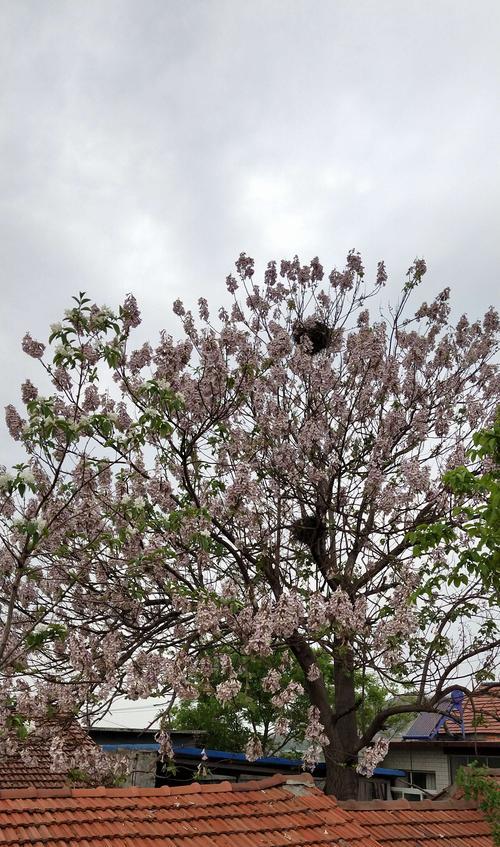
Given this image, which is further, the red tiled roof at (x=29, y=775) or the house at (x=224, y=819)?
the red tiled roof at (x=29, y=775)

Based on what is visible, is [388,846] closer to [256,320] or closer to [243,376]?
[243,376]

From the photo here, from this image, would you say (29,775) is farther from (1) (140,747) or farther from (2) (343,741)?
(2) (343,741)

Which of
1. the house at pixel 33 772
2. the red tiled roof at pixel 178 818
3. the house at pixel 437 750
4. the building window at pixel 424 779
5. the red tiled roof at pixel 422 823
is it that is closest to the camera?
the red tiled roof at pixel 178 818

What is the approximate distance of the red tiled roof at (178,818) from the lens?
462 cm

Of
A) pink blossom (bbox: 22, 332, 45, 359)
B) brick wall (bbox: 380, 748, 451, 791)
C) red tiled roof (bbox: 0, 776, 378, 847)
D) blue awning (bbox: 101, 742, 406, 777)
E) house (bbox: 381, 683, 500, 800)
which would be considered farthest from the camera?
brick wall (bbox: 380, 748, 451, 791)

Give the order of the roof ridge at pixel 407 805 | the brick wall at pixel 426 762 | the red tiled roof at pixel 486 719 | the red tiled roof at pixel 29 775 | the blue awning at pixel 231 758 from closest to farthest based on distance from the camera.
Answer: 1. the roof ridge at pixel 407 805
2. the red tiled roof at pixel 29 775
3. the red tiled roof at pixel 486 719
4. the blue awning at pixel 231 758
5. the brick wall at pixel 426 762

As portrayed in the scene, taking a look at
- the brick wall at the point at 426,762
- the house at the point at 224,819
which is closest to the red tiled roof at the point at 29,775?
the house at the point at 224,819

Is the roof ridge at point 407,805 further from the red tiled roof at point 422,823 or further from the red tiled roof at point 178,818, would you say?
the red tiled roof at point 178,818

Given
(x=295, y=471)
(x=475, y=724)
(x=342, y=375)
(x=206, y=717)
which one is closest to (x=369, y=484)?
(x=295, y=471)

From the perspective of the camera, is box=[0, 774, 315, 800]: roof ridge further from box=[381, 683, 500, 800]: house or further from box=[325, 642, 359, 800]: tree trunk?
box=[381, 683, 500, 800]: house

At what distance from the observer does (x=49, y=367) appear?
24.0 feet

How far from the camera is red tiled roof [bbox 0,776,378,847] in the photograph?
4.62 meters

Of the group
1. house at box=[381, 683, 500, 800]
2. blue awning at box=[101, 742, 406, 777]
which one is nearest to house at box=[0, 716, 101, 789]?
blue awning at box=[101, 742, 406, 777]

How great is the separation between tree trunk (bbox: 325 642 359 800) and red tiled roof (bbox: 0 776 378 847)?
2158 millimetres
